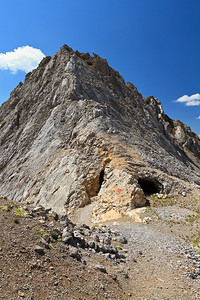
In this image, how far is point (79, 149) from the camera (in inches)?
1303

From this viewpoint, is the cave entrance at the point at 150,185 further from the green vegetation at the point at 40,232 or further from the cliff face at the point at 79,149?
the green vegetation at the point at 40,232

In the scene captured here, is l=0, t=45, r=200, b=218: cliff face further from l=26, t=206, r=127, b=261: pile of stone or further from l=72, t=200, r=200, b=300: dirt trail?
l=26, t=206, r=127, b=261: pile of stone

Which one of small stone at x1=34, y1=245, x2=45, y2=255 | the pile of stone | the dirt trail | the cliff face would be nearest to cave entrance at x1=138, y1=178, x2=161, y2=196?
the cliff face

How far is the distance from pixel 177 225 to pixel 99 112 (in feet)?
83.3

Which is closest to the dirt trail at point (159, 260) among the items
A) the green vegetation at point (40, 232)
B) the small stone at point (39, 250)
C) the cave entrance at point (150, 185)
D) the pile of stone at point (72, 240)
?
the pile of stone at point (72, 240)

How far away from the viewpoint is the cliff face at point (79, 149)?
26491mm

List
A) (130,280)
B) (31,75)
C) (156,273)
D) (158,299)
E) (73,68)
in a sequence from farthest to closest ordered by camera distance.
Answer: (31,75) < (73,68) < (156,273) < (130,280) < (158,299)

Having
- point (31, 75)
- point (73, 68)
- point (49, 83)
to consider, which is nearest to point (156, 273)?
point (73, 68)

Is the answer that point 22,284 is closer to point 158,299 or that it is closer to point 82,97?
point 158,299

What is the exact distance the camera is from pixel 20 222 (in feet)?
36.2

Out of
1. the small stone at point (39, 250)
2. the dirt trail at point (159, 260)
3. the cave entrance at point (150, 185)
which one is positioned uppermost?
the cave entrance at point (150, 185)

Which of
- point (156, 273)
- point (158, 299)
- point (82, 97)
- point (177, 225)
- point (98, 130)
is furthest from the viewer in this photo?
point (82, 97)

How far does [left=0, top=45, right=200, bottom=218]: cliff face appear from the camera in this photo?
1043 inches

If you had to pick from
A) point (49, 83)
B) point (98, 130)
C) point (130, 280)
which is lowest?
point (130, 280)
